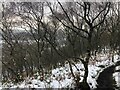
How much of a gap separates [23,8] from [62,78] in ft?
29.4

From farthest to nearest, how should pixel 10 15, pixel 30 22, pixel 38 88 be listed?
1. pixel 30 22
2. pixel 10 15
3. pixel 38 88

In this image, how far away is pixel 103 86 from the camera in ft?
56.7

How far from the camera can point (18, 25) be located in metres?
28.8

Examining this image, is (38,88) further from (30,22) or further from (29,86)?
(30,22)

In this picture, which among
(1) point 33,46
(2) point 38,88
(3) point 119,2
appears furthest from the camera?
(1) point 33,46

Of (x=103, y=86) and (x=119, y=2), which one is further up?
(x=119, y=2)

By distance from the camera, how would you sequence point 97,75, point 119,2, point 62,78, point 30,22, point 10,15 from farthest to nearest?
point 119,2
point 30,22
point 10,15
point 97,75
point 62,78

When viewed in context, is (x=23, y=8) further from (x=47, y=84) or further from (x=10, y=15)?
(x=47, y=84)

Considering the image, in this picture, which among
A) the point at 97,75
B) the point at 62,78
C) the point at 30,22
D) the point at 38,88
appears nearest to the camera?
the point at 38,88

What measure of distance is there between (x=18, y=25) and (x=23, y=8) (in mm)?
5346

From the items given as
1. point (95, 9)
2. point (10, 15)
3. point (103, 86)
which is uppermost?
point (95, 9)

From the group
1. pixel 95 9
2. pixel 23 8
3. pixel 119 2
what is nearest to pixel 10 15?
pixel 23 8

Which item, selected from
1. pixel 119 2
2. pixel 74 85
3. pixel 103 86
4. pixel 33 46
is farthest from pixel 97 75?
pixel 33 46

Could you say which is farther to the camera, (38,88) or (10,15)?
(10,15)
